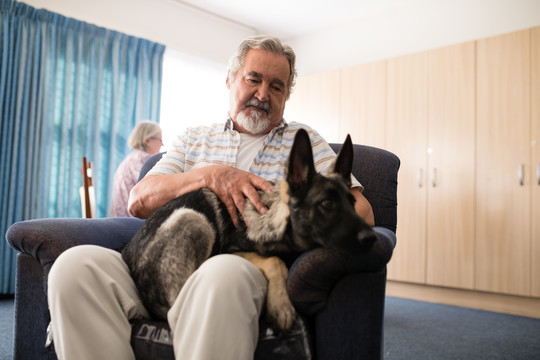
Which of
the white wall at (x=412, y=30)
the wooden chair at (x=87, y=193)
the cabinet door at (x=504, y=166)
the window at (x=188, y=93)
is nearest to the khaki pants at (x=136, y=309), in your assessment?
the wooden chair at (x=87, y=193)

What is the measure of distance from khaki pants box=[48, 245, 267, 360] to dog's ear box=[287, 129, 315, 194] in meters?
0.32

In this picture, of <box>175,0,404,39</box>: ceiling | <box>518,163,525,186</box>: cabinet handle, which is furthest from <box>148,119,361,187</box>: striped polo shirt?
<box>175,0,404,39</box>: ceiling

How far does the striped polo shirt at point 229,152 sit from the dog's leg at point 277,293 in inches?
20.4

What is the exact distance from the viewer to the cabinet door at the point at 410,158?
15.1ft

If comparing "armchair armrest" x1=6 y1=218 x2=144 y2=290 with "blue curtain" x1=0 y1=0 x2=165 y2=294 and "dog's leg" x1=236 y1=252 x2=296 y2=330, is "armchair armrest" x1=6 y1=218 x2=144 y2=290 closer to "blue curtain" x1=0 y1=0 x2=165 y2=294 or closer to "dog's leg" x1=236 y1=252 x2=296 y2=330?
"dog's leg" x1=236 y1=252 x2=296 y2=330

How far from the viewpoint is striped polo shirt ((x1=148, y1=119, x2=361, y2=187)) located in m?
1.87

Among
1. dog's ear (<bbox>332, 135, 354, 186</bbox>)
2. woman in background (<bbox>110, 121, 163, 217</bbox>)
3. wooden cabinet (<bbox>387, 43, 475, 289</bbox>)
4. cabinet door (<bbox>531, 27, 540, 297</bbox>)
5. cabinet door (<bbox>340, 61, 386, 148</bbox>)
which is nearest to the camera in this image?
dog's ear (<bbox>332, 135, 354, 186</bbox>)

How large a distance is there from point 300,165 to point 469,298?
3.70 meters

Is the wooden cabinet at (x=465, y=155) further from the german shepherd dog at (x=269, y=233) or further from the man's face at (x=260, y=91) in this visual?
the german shepherd dog at (x=269, y=233)

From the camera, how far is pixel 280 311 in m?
1.24

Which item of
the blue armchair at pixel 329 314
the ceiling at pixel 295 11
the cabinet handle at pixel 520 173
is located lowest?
the blue armchair at pixel 329 314

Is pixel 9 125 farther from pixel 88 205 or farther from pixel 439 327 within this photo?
pixel 439 327

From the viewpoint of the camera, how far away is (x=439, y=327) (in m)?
3.30

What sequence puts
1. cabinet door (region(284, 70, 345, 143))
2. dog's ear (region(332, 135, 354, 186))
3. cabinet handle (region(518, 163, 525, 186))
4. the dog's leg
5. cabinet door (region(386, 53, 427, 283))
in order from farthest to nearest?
cabinet door (region(284, 70, 345, 143)) < cabinet door (region(386, 53, 427, 283)) < cabinet handle (region(518, 163, 525, 186)) < dog's ear (region(332, 135, 354, 186)) < the dog's leg
